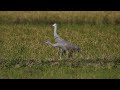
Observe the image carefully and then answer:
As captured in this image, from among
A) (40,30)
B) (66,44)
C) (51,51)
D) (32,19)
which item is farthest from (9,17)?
(66,44)

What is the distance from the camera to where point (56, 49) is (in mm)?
15469

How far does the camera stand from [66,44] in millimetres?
13594

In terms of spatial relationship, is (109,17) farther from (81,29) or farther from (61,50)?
(61,50)

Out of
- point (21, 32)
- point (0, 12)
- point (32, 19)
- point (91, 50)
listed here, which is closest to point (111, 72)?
point (91, 50)

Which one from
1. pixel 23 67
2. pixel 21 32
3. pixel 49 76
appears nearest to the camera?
pixel 49 76

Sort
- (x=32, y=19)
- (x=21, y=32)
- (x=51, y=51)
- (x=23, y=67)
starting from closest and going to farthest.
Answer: (x=23, y=67)
(x=51, y=51)
(x=21, y=32)
(x=32, y=19)

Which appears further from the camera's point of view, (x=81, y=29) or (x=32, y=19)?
(x=32, y=19)

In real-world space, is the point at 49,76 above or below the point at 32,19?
below

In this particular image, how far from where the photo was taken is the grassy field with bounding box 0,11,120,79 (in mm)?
12734

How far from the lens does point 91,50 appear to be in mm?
15406

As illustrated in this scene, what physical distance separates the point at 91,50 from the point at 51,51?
1078 mm

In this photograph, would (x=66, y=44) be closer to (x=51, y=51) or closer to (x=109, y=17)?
(x=51, y=51)

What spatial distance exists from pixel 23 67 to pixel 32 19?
845 centimetres

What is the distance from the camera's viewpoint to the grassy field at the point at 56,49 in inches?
501
